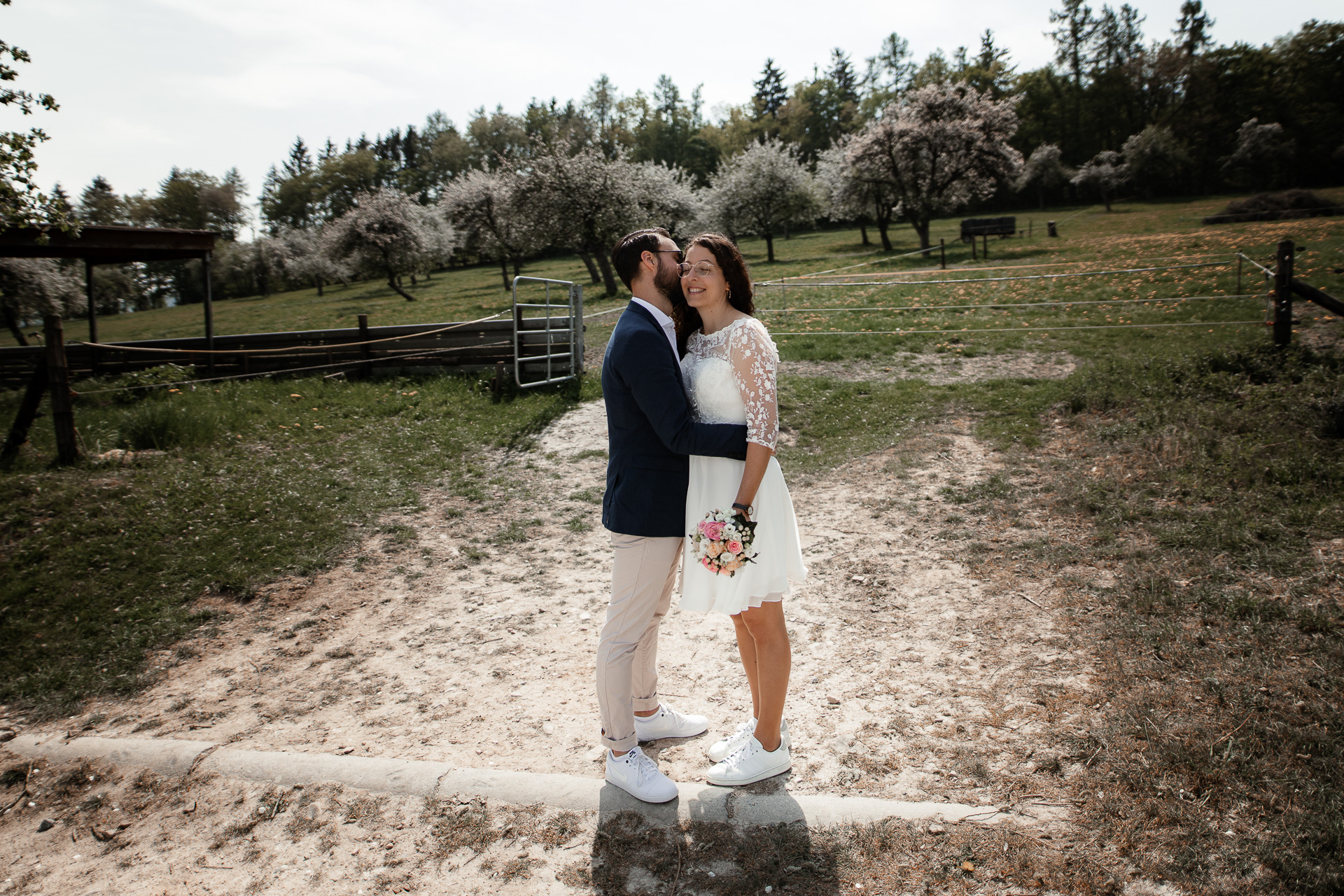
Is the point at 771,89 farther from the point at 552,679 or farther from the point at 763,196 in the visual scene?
the point at 552,679

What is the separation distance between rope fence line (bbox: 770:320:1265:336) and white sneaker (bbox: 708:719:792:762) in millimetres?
10692

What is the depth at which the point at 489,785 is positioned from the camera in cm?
308

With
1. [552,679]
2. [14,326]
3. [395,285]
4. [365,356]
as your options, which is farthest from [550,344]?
[395,285]

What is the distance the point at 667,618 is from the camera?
480cm

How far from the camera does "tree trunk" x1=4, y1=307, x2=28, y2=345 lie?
19953 mm

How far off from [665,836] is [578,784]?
483mm

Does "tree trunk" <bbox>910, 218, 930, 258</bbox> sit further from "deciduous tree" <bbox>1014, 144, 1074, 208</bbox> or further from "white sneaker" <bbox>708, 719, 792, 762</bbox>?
"white sneaker" <bbox>708, 719, 792, 762</bbox>

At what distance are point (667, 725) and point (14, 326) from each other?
2607cm

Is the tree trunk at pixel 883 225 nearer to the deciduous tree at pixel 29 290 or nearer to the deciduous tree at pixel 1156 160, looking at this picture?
the deciduous tree at pixel 1156 160

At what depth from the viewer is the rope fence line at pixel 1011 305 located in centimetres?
1247

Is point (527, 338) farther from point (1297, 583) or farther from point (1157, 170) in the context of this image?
point (1157, 170)

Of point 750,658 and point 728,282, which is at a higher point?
point 728,282

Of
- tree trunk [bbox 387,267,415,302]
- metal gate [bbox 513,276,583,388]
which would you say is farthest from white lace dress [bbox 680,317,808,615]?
tree trunk [bbox 387,267,415,302]

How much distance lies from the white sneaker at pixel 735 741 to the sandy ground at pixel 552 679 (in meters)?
0.07
